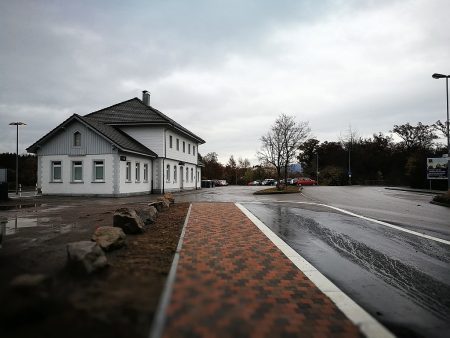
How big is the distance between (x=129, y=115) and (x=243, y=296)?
29.5 m

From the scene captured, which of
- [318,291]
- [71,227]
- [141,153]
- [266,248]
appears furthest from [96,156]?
[318,291]

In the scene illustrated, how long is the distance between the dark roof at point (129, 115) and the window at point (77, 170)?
708cm

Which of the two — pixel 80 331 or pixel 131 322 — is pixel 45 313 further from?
pixel 131 322

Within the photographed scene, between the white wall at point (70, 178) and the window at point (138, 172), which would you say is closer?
the white wall at point (70, 178)

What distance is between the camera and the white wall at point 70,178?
2230 centimetres

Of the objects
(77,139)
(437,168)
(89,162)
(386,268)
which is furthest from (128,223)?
(437,168)

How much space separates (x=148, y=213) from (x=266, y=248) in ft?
13.1

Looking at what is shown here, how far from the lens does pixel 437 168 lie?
30750 millimetres

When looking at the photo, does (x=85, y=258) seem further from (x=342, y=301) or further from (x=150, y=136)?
(x=150, y=136)

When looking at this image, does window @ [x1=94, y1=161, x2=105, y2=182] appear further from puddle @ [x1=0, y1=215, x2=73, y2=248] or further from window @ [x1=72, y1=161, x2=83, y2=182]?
puddle @ [x1=0, y1=215, x2=73, y2=248]

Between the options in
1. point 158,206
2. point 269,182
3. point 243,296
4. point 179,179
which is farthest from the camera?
point 269,182

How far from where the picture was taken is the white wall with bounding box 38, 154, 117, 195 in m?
22.3

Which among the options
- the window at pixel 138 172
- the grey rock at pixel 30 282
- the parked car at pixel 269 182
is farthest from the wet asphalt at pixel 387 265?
the parked car at pixel 269 182

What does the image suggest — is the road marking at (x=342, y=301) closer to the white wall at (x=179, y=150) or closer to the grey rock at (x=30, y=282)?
the grey rock at (x=30, y=282)
